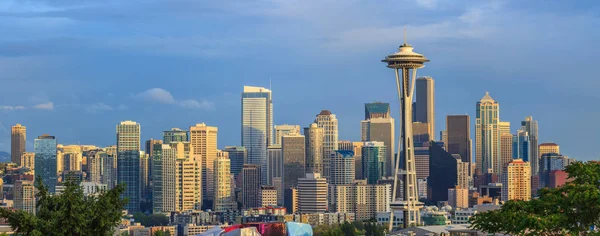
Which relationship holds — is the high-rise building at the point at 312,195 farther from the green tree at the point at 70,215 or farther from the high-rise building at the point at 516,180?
the green tree at the point at 70,215

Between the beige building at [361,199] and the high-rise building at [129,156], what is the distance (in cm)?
3185

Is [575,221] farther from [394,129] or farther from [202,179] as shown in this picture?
[394,129]

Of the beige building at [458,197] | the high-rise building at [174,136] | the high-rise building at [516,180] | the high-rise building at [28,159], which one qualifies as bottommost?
the beige building at [458,197]

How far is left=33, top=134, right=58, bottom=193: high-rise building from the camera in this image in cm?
17500

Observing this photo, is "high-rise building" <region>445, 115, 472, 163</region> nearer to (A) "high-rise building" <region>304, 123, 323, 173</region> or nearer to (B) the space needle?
(A) "high-rise building" <region>304, 123, 323, 173</region>

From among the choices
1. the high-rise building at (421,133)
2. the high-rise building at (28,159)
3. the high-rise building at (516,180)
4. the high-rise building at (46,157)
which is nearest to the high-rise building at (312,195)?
the high-rise building at (516,180)

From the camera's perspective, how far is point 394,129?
611ft

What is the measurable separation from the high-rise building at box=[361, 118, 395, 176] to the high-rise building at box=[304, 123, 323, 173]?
11.3 m

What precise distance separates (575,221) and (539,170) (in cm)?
16099

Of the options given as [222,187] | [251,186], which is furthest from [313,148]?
[222,187]

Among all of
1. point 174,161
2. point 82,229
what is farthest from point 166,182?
point 82,229

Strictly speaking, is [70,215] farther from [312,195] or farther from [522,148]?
[522,148]

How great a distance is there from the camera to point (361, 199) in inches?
5768

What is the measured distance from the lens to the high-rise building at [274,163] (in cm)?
17950
